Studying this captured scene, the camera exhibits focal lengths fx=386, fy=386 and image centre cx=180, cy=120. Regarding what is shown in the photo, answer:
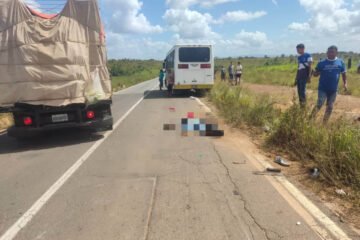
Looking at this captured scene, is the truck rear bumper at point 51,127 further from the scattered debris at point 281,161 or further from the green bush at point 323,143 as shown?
the scattered debris at point 281,161

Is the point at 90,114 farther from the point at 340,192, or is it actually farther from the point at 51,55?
the point at 340,192

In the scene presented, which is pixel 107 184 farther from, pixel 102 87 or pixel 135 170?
pixel 102 87

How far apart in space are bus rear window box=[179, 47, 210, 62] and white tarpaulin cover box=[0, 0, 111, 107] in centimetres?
1186

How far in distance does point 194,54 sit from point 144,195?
16855 millimetres

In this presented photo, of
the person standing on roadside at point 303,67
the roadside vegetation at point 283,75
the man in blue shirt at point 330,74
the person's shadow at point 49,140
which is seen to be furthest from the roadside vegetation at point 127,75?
the roadside vegetation at point 283,75

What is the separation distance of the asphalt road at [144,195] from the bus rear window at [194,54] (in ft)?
42.9

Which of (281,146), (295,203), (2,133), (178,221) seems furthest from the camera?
(2,133)

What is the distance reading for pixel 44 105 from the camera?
8742 mm

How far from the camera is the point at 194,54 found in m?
21.4

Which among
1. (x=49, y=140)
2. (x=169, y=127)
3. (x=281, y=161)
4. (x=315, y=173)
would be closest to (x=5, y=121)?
(x=49, y=140)

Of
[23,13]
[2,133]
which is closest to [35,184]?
[23,13]

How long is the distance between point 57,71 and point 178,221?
229 inches

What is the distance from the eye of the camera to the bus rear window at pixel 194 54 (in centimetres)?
2127

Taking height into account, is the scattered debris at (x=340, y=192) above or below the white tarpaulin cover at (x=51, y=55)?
below
